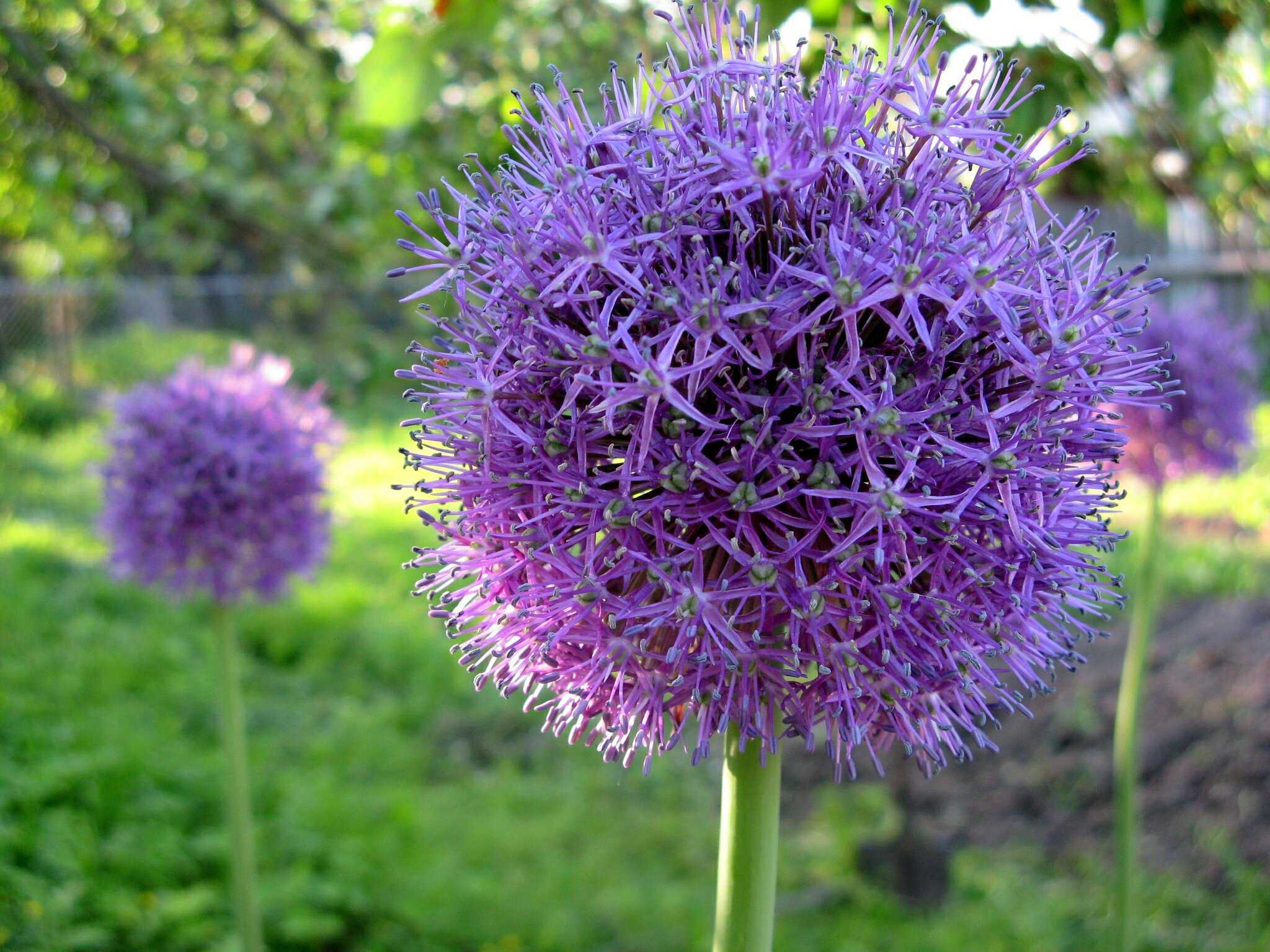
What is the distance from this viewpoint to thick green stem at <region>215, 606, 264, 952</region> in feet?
9.37

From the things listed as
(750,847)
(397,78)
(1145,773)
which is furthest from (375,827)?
(1145,773)

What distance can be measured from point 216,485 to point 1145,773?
4.66 metres

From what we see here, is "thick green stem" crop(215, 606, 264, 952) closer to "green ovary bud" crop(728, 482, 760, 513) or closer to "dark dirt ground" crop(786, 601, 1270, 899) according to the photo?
"green ovary bud" crop(728, 482, 760, 513)

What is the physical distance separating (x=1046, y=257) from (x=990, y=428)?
33cm

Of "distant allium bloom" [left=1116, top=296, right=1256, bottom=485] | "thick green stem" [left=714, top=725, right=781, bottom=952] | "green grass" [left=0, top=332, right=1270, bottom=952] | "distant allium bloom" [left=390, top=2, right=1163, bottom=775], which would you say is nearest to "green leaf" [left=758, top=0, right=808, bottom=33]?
"distant allium bloom" [left=390, top=2, right=1163, bottom=775]

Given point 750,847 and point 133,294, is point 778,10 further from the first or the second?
point 133,294

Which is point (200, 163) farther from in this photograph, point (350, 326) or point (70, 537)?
point (70, 537)

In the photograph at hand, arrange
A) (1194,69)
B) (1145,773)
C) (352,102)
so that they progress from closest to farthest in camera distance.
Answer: (1194,69) → (352,102) → (1145,773)

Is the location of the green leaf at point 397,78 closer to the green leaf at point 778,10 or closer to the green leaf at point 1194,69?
the green leaf at point 778,10

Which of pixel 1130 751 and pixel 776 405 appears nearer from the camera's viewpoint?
pixel 776 405

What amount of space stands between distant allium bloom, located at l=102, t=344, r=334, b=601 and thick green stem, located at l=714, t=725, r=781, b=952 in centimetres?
200

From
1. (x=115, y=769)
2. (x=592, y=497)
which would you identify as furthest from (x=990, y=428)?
(x=115, y=769)

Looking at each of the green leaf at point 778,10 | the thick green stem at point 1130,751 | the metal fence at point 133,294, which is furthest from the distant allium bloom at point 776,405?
the metal fence at point 133,294

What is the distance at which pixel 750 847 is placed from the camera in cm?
143
